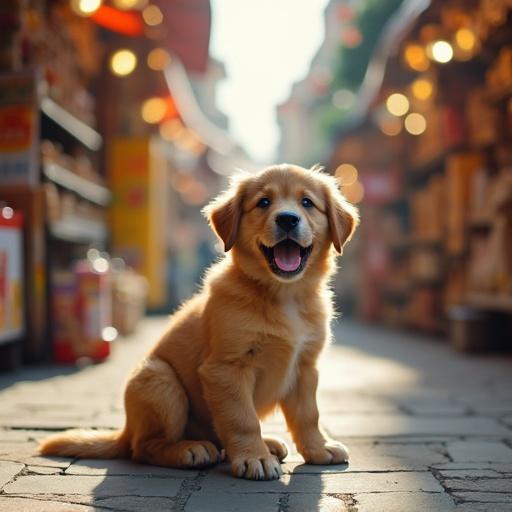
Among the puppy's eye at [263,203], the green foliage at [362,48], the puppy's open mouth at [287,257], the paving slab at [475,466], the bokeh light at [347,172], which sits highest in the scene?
the green foliage at [362,48]

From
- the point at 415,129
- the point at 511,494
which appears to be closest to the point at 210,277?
the point at 511,494

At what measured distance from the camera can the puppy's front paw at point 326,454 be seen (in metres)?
2.89

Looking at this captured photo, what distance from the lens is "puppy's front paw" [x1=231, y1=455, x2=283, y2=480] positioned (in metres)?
2.62

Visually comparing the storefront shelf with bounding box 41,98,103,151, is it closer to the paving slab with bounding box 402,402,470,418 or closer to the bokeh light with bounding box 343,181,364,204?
the paving slab with bounding box 402,402,470,418

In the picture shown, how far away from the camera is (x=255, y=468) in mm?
2627

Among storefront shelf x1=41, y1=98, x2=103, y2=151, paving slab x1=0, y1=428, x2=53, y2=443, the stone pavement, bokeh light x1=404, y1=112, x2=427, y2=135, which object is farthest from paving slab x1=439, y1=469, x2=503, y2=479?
bokeh light x1=404, y1=112, x2=427, y2=135

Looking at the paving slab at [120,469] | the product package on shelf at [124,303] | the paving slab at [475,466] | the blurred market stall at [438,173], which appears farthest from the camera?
the product package on shelf at [124,303]

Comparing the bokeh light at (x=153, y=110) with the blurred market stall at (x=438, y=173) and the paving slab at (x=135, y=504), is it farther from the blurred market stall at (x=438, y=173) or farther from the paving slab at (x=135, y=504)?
the paving slab at (x=135, y=504)

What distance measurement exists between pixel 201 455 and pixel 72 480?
1.59 feet

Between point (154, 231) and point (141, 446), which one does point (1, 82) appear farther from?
point (154, 231)

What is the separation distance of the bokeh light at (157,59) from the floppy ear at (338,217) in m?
10.7

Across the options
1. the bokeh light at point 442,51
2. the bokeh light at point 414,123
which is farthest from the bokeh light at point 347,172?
the bokeh light at point 442,51

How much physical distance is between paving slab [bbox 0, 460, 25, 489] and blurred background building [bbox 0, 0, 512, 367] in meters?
2.71

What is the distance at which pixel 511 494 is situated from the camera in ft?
8.06
